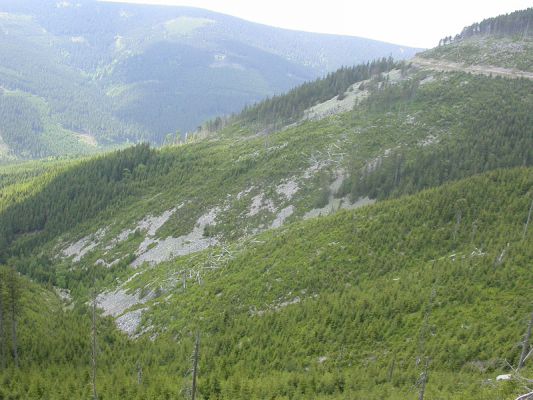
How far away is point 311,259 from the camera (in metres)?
54.2

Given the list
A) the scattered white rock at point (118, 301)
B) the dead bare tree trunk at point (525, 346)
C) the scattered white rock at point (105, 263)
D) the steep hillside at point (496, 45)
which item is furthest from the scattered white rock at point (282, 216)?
the steep hillside at point (496, 45)

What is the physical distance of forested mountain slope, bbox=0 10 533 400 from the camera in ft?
110

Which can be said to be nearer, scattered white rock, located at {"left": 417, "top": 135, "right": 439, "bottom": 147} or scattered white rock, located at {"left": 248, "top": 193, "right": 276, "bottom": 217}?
scattered white rock, located at {"left": 248, "top": 193, "right": 276, "bottom": 217}

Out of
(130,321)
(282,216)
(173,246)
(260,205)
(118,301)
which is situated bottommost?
(118,301)

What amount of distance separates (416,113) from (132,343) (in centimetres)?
9275

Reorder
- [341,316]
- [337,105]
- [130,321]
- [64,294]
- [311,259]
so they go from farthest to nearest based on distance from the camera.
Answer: [337,105], [64,294], [130,321], [311,259], [341,316]

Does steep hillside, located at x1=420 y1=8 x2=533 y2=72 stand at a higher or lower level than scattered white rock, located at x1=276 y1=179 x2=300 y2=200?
higher

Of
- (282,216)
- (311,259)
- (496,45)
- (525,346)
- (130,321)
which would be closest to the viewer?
(525,346)

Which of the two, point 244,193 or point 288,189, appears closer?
point 288,189

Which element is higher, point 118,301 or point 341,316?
point 341,316

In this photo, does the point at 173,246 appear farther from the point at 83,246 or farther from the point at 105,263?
the point at 83,246

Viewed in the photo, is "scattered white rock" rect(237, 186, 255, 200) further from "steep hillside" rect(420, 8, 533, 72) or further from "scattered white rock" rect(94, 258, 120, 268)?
"steep hillside" rect(420, 8, 533, 72)

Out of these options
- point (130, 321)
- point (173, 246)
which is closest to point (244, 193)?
point (173, 246)

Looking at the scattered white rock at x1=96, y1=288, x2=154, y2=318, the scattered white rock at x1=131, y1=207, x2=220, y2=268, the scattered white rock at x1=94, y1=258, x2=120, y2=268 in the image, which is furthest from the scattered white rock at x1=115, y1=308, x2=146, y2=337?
the scattered white rock at x1=94, y1=258, x2=120, y2=268
